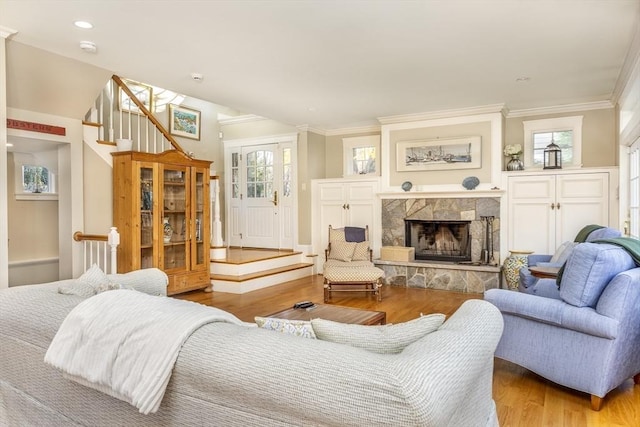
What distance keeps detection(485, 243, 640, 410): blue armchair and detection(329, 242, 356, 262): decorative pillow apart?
10.8 feet

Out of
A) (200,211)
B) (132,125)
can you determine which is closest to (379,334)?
(200,211)

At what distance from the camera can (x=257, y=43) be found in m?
3.59

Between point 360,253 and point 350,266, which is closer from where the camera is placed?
point 350,266

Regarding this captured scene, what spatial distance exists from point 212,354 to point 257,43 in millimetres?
3065

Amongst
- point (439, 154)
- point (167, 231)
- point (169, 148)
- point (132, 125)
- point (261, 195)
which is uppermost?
point (132, 125)

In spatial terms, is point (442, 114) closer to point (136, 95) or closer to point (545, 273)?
point (545, 273)

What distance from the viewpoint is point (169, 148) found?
6156 mm

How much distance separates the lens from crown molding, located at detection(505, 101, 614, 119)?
5.61m

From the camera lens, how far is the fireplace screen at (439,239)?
20.3 ft

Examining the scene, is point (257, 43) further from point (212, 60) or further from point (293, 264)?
point (293, 264)

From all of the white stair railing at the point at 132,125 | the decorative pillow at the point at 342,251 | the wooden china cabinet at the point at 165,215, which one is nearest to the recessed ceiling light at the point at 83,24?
the wooden china cabinet at the point at 165,215

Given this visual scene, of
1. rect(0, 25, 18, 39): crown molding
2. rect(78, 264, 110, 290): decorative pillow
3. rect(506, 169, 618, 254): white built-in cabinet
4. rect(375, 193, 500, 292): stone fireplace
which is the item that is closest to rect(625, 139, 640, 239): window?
rect(506, 169, 618, 254): white built-in cabinet

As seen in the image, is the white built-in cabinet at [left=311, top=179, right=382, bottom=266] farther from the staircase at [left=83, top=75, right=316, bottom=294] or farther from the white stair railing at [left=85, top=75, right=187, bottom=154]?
the white stair railing at [left=85, top=75, right=187, bottom=154]

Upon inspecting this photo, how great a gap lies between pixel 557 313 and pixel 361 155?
5.28 m
